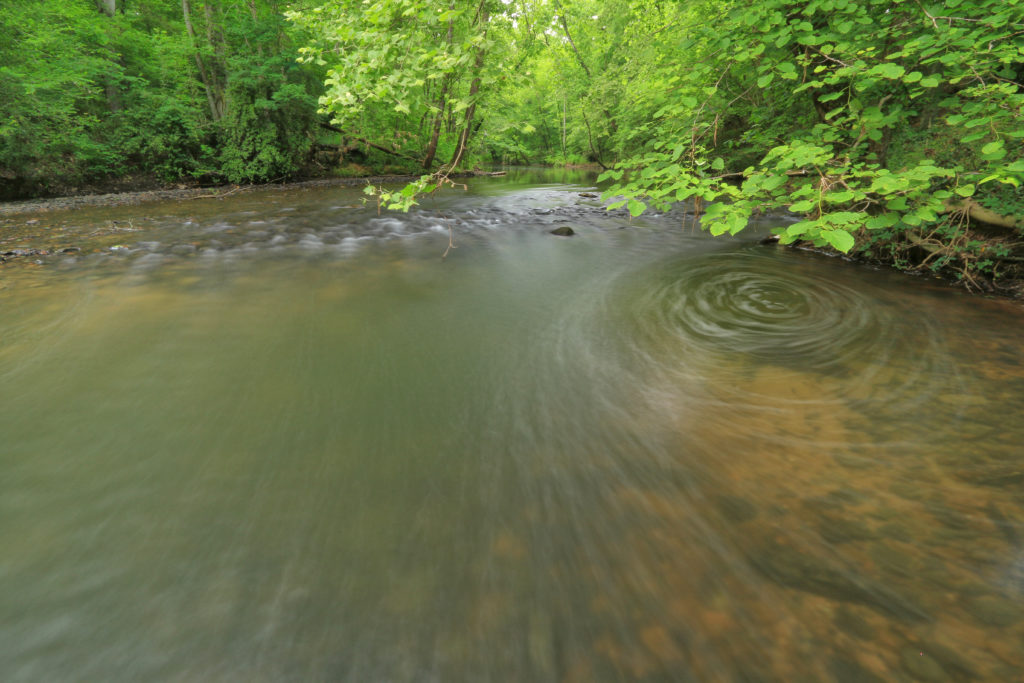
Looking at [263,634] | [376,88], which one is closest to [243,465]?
[263,634]

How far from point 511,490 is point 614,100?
24504 millimetres

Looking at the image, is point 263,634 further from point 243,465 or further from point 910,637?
point 910,637

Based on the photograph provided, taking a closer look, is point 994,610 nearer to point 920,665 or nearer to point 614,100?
point 920,665

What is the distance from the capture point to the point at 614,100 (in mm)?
21500

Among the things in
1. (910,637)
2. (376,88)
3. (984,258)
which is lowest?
(910,637)

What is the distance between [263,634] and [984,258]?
7.03 metres

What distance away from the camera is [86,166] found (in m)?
13.2

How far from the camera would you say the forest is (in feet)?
10.8

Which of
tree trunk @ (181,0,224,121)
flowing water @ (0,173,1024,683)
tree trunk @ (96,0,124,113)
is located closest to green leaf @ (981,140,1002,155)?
flowing water @ (0,173,1024,683)

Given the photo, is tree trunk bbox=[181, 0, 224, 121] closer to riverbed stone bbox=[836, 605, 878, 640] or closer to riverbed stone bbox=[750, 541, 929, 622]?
riverbed stone bbox=[750, 541, 929, 622]

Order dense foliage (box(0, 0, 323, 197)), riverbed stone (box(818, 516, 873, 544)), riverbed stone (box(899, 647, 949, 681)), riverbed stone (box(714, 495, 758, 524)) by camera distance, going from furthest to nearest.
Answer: dense foliage (box(0, 0, 323, 197))
riverbed stone (box(714, 495, 758, 524))
riverbed stone (box(818, 516, 873, 544))
riverbed stone (box(899, 647, 949, 681))

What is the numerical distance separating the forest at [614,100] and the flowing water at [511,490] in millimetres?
1145

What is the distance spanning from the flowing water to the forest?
1145 millimetres

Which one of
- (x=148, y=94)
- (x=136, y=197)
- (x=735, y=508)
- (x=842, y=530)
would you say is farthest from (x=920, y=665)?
(x=148, y=94)
